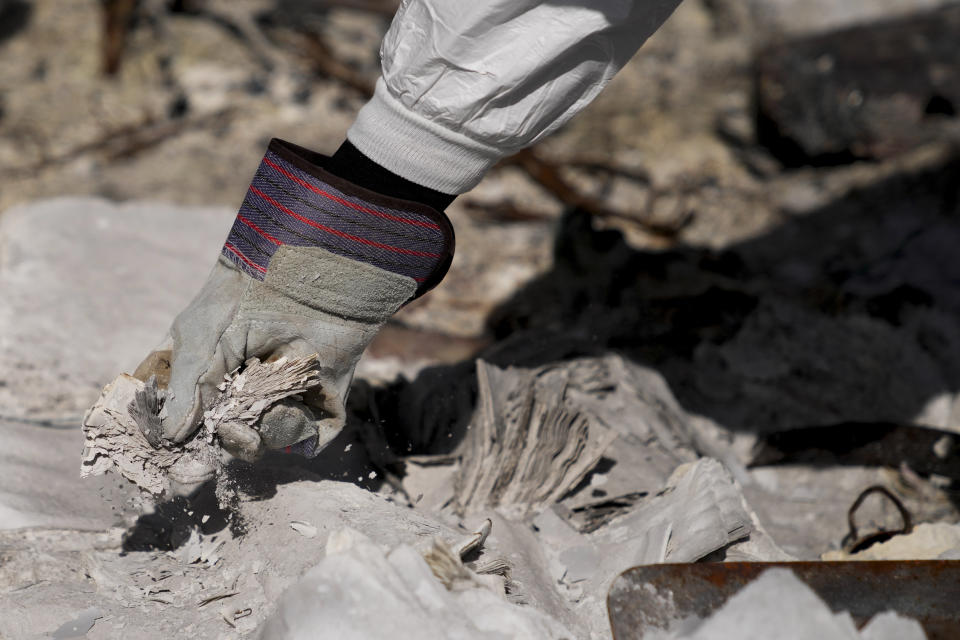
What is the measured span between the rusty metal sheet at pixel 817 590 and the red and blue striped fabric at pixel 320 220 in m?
0.72

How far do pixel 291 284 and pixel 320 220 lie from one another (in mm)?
135

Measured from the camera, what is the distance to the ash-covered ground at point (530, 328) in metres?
1.52

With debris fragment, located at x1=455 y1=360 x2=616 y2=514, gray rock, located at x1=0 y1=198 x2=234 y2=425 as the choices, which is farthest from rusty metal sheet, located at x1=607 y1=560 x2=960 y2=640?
gray rock, located at x1=0 y1=198 x2=234 y2=425

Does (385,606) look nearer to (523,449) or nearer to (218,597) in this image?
(218,597)

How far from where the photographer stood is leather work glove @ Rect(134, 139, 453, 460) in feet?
4.68

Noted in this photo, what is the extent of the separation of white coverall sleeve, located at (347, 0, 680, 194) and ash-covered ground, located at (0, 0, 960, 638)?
69 centimetres

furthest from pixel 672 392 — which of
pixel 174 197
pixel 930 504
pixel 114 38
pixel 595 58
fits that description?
pixel 114 38

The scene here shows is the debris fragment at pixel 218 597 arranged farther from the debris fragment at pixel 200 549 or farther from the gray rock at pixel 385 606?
the gray rock at pixel 385 606

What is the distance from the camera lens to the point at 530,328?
9.47 feet

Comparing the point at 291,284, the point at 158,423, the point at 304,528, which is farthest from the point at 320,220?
the point at 304,528

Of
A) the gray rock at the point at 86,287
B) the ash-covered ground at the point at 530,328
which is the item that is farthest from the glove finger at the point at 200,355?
the gray rock at the point at 86,287

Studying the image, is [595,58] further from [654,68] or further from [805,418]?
[654,68]

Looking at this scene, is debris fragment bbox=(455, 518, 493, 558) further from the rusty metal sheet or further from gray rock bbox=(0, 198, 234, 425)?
gray rock bbox=(0, 198, 234, 425)

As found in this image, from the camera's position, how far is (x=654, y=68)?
479cm
